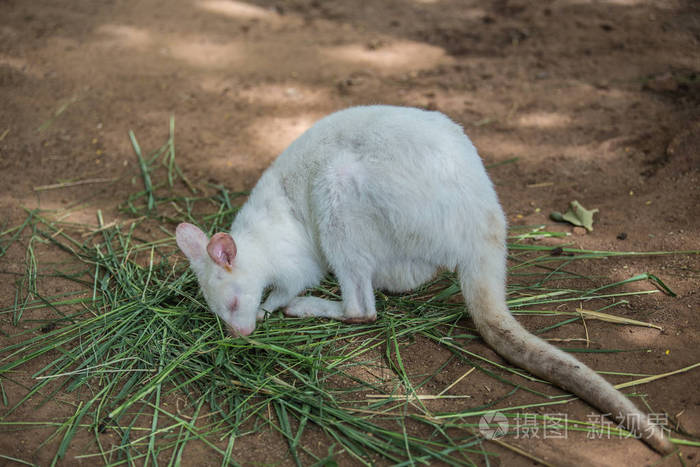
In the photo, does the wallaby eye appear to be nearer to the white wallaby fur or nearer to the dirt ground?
the white wallaby fur

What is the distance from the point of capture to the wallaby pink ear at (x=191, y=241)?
2662 millimetres

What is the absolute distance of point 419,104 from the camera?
15.4 ft

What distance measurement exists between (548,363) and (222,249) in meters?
1.39

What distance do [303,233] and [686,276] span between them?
1849 mm

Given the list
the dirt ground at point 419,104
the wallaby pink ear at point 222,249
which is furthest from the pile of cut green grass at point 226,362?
the wallaby pink ear at point 222,249

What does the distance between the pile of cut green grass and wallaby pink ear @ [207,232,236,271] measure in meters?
0.30

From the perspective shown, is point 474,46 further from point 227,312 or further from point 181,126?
point 227,312

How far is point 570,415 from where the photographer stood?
2.23 meters

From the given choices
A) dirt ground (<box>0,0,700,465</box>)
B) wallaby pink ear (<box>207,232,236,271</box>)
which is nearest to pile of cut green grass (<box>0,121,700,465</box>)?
dirt ground (<box>0,0,700,465</box>)

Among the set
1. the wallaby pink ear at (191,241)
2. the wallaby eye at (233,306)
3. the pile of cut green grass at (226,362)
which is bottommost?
the pile of cut green grass at (226,362)

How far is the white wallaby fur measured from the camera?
100 inches

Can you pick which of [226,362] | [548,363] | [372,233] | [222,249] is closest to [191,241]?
[222,249]

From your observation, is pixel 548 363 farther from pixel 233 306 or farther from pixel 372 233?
pixel 233 306

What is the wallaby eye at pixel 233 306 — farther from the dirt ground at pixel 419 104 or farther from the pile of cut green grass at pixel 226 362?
the dirt ground at pixel 419 104
